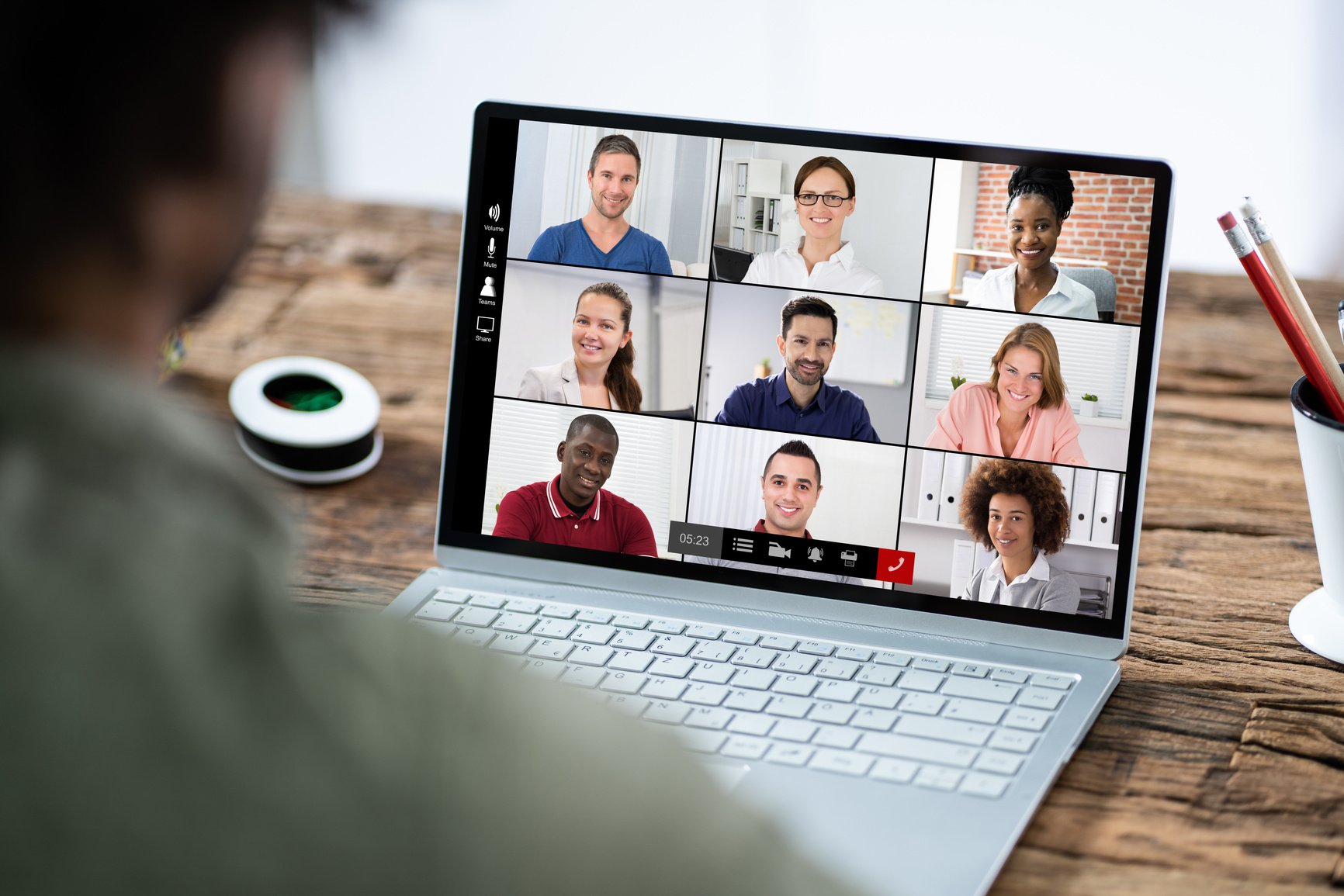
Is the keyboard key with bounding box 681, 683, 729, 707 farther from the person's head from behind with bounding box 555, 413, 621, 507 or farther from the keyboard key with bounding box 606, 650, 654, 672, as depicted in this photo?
the person's head from behind with bounding box 555, 413, 621, 507

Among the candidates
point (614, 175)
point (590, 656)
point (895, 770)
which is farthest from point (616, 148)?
point (895, 770)

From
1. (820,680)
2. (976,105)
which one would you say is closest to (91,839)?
(820,680)

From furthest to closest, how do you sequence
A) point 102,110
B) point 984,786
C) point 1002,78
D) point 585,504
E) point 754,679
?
point 1002,78 → point 585,504 → point 754,679 → point 984,786 → point 102,110

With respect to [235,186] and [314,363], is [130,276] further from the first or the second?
[314,363]

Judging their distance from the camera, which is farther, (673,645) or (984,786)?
(673,645)

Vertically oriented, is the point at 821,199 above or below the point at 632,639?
above

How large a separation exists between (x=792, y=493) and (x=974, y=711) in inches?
7.5

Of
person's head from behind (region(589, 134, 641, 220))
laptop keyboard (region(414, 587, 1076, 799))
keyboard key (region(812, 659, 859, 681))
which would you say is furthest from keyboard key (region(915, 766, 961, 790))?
person's head from behind (region(589, 134, 641, 220))

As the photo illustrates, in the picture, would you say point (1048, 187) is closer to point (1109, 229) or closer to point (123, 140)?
point (1109, 229)

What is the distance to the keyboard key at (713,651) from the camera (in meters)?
0.74

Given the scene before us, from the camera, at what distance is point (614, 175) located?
0.81 meters

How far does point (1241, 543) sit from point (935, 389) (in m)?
A: 0.34

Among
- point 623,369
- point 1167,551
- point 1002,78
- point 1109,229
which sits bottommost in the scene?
point 1167,551

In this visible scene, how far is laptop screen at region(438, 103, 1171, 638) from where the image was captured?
0.75 m
